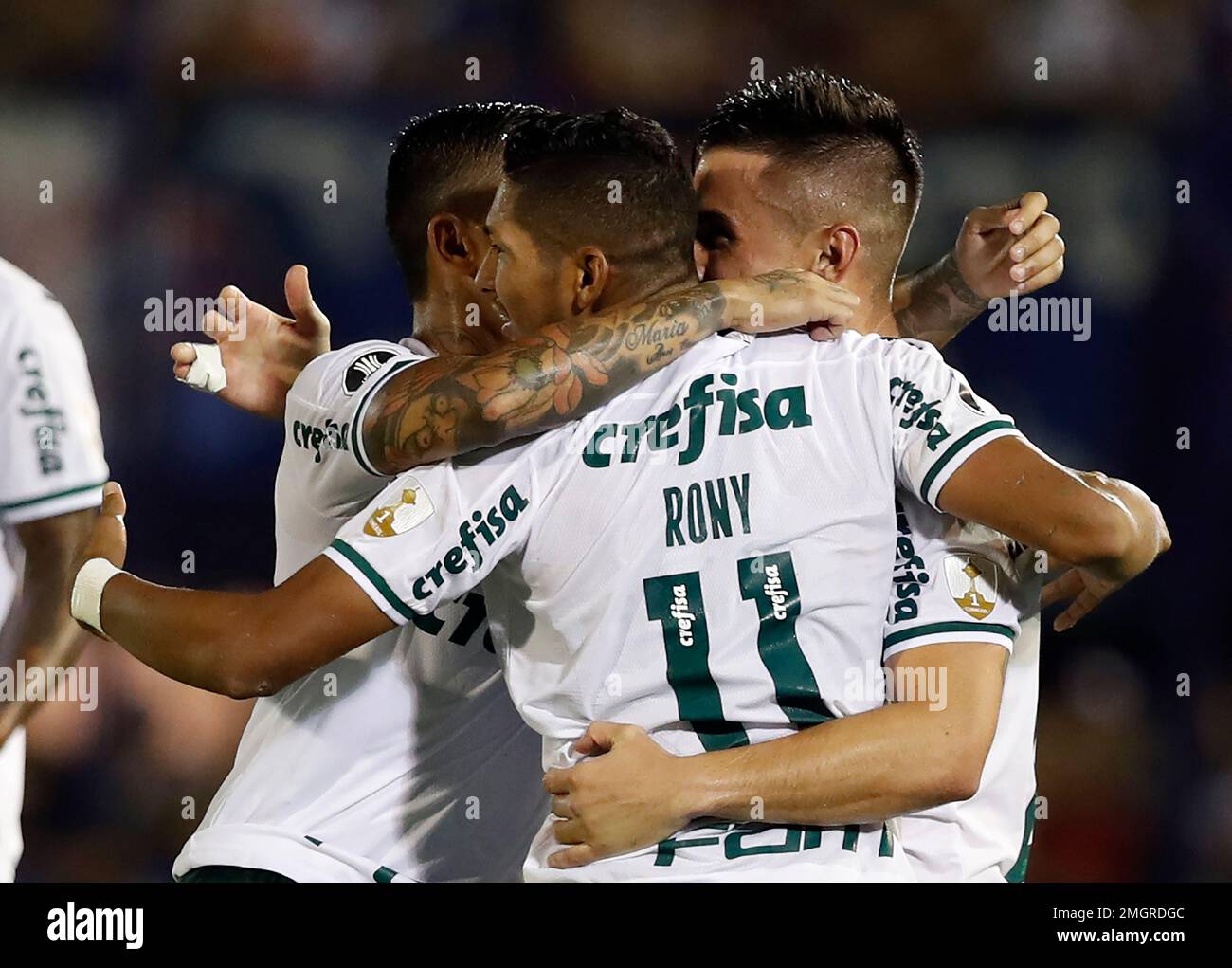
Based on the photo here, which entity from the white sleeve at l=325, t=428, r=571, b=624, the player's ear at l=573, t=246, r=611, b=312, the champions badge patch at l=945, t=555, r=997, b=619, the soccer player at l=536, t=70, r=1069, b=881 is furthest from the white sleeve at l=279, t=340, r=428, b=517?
the champions badge patch at l=945, t=555, r=997, b=619

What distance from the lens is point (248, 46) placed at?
2920 mm

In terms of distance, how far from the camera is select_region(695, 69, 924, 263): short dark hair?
85.2 inches

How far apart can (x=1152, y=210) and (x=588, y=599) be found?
175 centimetres

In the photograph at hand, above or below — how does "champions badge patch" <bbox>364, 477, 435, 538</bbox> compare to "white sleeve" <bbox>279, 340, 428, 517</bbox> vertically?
below

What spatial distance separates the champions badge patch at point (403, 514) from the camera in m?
1.86

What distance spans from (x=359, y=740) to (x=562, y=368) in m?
0.63

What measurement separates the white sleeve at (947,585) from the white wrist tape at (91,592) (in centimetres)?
107

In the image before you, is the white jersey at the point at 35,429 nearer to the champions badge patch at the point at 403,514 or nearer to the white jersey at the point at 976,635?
the champions badge patch at the point at 403,514

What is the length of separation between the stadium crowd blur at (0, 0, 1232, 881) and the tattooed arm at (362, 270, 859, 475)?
3.65 feet

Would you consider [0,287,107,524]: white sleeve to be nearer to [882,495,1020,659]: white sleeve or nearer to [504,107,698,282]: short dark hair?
[504,107,698,282]: short dark hair
